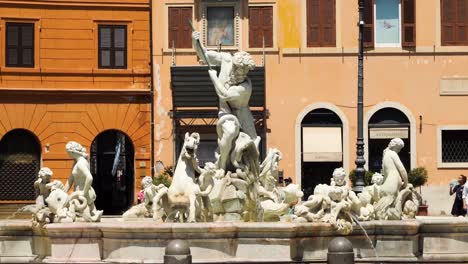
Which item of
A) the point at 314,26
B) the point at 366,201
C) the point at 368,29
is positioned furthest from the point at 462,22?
the point at 366,201

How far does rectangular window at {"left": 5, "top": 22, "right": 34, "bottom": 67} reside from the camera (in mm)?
42906

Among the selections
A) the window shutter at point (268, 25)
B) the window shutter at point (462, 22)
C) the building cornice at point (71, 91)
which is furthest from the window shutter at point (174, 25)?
the window shutter at point (462, 22)

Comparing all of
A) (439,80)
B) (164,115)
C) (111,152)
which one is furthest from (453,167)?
(111,152)

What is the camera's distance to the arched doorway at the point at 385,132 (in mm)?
42625

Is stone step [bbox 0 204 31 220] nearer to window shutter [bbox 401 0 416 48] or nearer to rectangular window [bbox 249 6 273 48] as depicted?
rectangular window [bbox 249 6 273 48]

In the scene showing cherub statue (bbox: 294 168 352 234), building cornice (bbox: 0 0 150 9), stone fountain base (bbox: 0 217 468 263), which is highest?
building cornice (bbox: 0 0 150 9)

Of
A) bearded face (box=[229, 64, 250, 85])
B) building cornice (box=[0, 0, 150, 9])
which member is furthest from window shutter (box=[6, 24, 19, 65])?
bearded face (box=[229, 64, 250, 85])

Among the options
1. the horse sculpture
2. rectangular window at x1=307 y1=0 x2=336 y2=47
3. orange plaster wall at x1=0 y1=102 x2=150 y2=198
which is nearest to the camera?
the horse sculpture

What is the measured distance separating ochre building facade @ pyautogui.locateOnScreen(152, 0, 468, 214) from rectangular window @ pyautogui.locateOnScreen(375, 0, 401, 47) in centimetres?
4

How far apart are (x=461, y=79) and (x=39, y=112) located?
15.2m

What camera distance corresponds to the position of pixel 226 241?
1594 centimetres

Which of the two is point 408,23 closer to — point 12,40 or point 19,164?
point 12,40

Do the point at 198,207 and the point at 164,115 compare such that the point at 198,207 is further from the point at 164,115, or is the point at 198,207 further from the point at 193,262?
the point at 164,115

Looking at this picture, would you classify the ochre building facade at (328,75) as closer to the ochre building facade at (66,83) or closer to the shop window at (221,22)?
the shop window at (221,22)
